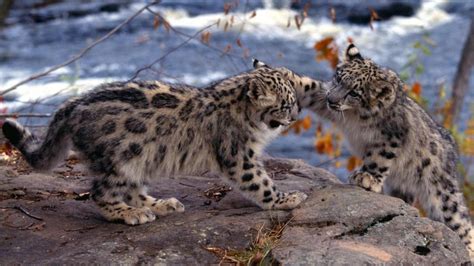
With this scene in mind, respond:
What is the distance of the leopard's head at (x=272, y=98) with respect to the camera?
6.48 meters

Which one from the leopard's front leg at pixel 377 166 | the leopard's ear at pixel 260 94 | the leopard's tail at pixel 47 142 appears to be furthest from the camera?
the leopard's front leg at pixel 377 166

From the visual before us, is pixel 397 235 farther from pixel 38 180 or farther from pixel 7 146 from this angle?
pixel 7 146

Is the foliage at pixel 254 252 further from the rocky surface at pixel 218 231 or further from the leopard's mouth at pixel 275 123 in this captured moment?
the leopard's mouth at pixel 275 123

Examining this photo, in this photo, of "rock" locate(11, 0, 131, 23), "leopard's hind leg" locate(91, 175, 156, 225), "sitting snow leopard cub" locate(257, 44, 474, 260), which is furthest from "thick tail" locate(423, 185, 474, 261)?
"rock" locate(11, 0, 131, 23)

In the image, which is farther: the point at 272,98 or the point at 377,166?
the point at 377,166

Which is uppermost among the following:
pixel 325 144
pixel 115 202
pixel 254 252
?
pixel 115 202

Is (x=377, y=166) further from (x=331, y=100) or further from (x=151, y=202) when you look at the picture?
(x=151, y=202)

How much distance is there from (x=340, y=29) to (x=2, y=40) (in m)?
6.90

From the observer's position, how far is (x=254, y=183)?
6363 mm

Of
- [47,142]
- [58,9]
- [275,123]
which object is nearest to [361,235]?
[275,123]

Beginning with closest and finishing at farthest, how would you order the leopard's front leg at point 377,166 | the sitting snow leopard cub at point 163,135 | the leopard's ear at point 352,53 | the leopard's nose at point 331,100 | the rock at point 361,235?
the rock at point 361,235 < the sitting snow leopard cub at point 163,135 < the leopard's nose at point 331,100 < the leopard's front leg at point 377,166 < the leopard's ear at point 352,53

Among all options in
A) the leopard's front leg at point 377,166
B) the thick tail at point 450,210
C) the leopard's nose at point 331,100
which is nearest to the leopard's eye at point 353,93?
the leopard's nose at point 331,100

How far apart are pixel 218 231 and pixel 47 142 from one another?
4.73ft

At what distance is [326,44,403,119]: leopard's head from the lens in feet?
22.9
